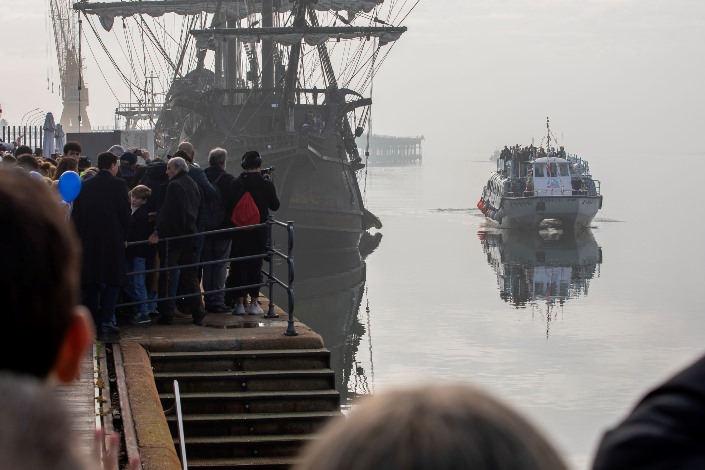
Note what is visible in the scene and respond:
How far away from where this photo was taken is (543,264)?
4997 centimetres

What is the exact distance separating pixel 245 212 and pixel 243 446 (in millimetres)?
2928

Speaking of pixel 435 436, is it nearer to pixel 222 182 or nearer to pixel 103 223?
pixel 103 223

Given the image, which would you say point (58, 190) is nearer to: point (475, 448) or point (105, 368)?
point (105, 368)

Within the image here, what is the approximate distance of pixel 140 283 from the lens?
12383 millimetres

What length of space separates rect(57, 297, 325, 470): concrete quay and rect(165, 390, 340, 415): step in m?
0.47

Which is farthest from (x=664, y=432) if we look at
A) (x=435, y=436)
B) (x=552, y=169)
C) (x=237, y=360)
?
(x=552, y=169)

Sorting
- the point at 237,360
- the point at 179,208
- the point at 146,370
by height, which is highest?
the point at 179,208

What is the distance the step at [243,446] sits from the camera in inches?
404

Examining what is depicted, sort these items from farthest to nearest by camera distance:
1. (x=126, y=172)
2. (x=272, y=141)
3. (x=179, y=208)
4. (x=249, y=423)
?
1. (x=272, y=141)
2. (x=126, y=172)
3. (x=179, y=208)
4. (x=249, y=423)

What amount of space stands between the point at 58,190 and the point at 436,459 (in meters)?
8.85

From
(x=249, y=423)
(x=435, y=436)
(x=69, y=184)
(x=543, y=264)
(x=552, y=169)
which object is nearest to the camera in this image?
(x=435, y=436)

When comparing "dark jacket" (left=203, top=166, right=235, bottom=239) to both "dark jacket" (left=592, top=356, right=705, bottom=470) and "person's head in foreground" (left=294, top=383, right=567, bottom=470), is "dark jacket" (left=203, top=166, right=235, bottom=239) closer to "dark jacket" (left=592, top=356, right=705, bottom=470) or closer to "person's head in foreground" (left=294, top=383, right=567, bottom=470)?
"dark jacket" (left=592, top=356, right=705, bottom=470)

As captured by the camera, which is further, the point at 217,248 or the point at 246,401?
the point at 217,248

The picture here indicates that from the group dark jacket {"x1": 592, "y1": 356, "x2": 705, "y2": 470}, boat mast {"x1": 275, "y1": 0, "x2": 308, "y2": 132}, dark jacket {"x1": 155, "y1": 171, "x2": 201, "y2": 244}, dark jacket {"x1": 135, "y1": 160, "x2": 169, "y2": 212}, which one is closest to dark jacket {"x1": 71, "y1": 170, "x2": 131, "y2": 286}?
dark jacket {"x1": 155, "y1": 171, "x2": 201, "y2": 244}
